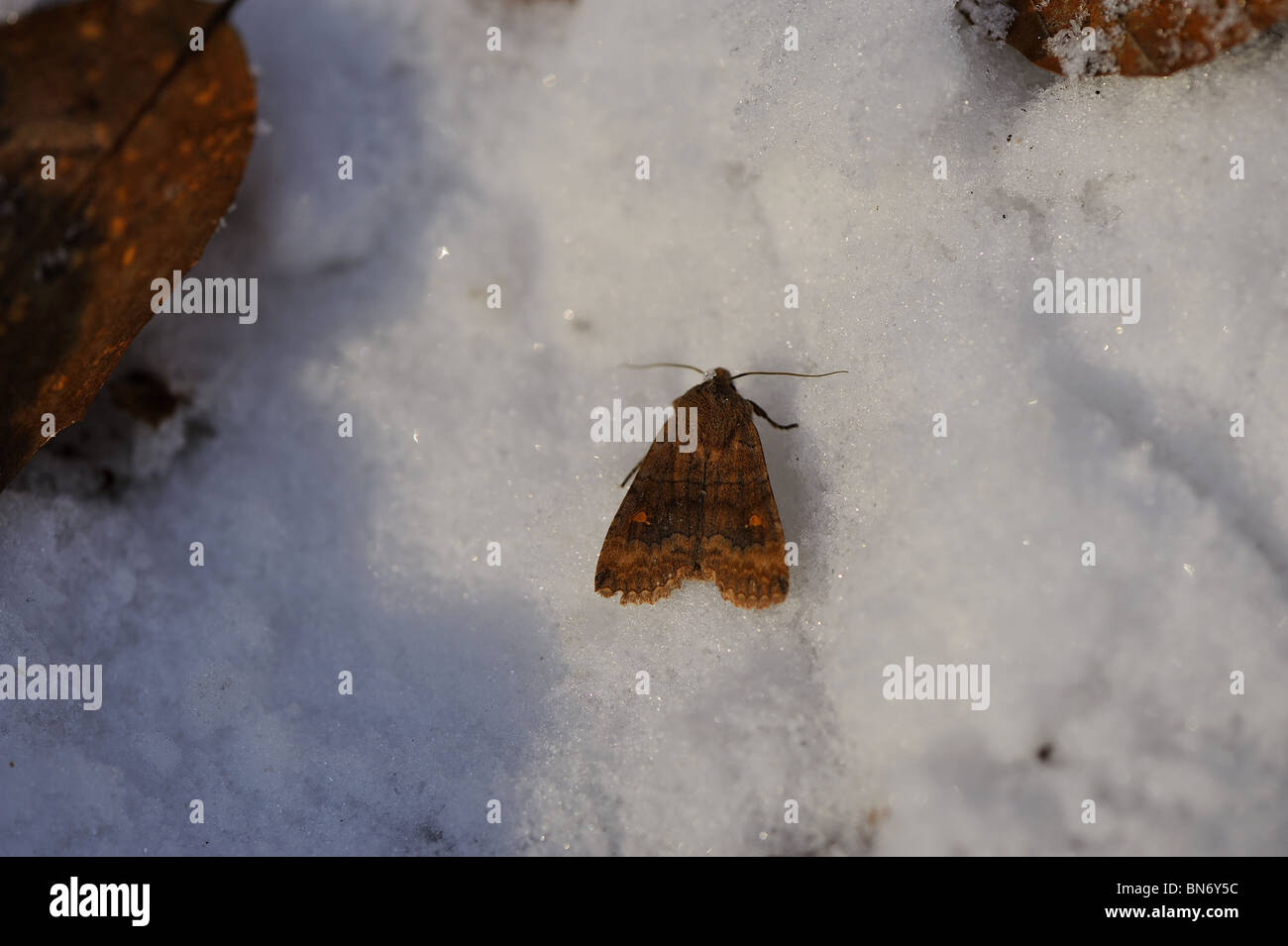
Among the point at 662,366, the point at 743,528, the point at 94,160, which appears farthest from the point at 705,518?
the point at 94,160

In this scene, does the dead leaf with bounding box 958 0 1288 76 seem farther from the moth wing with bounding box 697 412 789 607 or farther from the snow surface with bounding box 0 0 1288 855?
the moth wing with bounding box 697 412 789 607

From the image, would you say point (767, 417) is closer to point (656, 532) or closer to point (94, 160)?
point (656, 532)

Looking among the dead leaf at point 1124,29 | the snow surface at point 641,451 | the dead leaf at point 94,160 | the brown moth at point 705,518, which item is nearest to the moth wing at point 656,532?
the brown moth at point 705,518

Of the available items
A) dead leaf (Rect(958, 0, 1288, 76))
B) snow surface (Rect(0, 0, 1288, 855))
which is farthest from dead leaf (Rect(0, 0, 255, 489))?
dead leaf (Rect(958, 0, 1288, 76))

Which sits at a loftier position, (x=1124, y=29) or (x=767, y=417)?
(x=1124, y=29)

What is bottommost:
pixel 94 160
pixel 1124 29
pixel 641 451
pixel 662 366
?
pixel 641 451

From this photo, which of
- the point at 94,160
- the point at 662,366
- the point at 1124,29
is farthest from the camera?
the point at 662,366

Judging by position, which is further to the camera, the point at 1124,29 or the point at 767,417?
the point at 767,417
